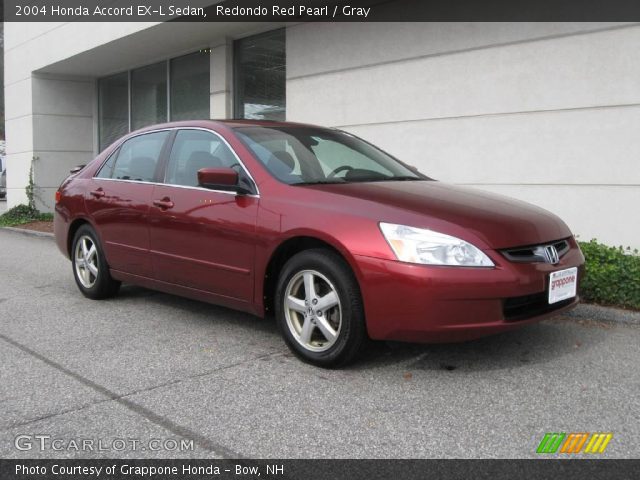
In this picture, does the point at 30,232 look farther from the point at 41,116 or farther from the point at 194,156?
the point at 194,156

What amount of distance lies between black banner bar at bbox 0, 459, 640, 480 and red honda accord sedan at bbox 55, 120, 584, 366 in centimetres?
93

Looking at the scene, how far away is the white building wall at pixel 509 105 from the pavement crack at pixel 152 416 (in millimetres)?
5282

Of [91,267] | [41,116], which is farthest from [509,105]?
[41,116]

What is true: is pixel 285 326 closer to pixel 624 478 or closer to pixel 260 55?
pixel 624 478

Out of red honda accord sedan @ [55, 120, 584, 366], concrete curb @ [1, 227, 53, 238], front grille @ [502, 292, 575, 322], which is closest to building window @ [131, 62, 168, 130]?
concrete curb @ [1, 227, 53, 238]

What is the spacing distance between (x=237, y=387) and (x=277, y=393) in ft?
0.84

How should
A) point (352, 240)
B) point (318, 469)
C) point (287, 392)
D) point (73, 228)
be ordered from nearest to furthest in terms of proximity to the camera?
1. point (318, 469)
2. point (287, 392)
3. point (352, 240)
4. point (73, 228)

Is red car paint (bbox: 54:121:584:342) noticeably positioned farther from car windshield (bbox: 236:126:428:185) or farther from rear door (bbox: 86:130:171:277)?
car windshield (bbox: 236:126:428:185)

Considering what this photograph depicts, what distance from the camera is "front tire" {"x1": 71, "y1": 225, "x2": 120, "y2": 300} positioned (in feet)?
19.0

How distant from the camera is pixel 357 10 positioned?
8.95 meters

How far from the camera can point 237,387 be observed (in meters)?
3.61

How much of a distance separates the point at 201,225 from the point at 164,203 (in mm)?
533

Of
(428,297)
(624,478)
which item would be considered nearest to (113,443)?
(428,297)

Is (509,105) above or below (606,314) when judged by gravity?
above
